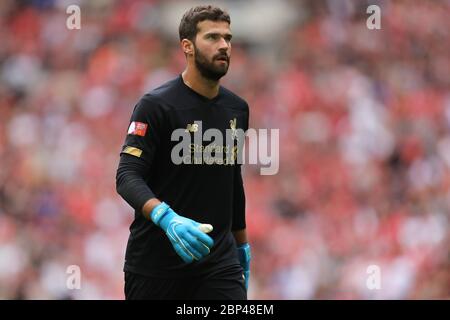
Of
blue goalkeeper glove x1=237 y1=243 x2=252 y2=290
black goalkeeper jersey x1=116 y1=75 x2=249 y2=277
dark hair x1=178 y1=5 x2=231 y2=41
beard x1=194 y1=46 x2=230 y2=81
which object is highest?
dark hair x1=178 y1=5 x2=231 y2=41

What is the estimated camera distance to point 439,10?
40.1ft

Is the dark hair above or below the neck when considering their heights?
above

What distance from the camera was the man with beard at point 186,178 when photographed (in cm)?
477

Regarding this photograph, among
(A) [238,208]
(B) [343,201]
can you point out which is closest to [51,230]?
(B) [343,201]

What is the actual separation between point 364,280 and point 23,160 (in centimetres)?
429

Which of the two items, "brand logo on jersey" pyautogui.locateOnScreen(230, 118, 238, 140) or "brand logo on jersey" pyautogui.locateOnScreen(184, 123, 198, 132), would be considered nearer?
"brand logo on jersey" pyautogui.locateOnScreen(184, 123, 198, 132)

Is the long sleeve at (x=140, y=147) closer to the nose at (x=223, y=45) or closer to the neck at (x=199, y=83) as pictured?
the neck at (x=199, y=83)

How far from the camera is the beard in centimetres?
492

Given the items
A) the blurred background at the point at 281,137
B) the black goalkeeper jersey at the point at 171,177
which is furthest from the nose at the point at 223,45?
the blurred background at the point at 281,137

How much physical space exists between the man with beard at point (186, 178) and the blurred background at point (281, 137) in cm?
429
